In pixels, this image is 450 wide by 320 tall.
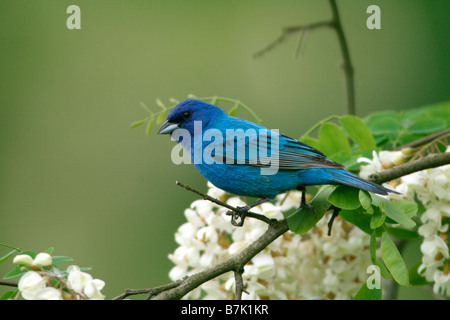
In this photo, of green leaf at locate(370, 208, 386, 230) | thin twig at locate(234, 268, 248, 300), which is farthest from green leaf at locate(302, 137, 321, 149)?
thin twig at locate(234, 268, 248, 300)

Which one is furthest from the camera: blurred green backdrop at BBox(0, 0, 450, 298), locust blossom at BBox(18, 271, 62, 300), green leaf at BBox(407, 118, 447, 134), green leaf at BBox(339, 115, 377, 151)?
blurred green backdrop at BBox(0, 0, 450, 298)

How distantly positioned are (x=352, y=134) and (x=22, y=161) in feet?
20.0

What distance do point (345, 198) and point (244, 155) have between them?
826 millimetres

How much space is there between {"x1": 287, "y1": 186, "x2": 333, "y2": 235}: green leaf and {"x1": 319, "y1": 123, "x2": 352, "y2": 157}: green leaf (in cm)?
44

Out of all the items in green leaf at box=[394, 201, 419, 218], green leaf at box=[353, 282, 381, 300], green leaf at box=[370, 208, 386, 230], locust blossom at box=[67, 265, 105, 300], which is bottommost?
green leaf at box=[353, 282, 381, 300]

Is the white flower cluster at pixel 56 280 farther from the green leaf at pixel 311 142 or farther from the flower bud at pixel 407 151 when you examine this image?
the flower bud at pixel 407 151

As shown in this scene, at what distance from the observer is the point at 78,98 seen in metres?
8.52

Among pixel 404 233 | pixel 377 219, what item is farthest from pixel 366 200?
pixel 404 233

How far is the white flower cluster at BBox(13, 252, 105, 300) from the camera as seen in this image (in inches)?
73.4

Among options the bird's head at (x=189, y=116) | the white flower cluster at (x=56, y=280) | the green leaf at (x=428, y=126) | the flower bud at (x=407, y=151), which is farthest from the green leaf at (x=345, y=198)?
the bird's head at (x=189, y=116)

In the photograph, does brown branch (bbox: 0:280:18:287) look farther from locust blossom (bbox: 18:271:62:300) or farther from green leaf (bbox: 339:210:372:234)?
green leaf (bbox: 339:210:372:234)

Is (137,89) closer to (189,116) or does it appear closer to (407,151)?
(189,116)

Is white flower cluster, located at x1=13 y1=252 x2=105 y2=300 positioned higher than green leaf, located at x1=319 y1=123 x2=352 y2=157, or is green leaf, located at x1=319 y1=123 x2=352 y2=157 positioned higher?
green leaf, located at x1=319 y1=123 x2=352 y2=157

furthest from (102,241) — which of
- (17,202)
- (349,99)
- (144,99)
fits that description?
(349,99)
